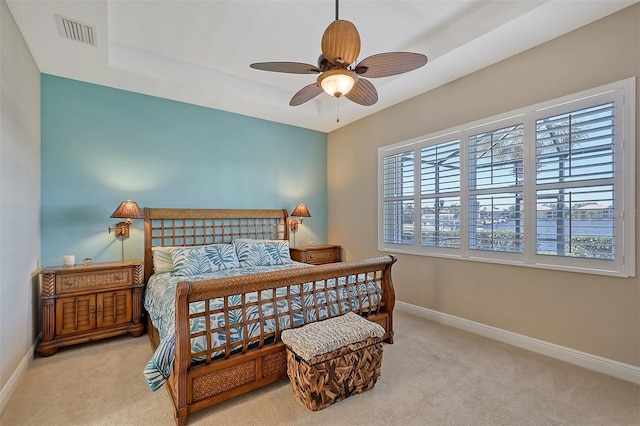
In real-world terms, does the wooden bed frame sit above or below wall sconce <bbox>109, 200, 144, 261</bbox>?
below

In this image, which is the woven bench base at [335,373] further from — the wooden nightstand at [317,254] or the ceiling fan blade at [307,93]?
the wooden nightstand at [317,254]

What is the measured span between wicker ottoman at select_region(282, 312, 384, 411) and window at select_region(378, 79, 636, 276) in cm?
185

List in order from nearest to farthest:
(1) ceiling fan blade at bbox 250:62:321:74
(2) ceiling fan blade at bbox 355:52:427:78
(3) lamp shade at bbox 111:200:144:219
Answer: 1. (2) ceiling fan blade at bbox 355:52:427:78
2. (1) ceiling fan blade at bbox 250:62:321:74
3. (3) lamp shade at bbox 111:200:144:219

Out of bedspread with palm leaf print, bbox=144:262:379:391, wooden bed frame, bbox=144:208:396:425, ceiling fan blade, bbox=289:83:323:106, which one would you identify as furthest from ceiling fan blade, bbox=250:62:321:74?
bedspread with palm leaf print, bbox=144:262:379:391

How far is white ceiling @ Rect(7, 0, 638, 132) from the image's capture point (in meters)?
2.40

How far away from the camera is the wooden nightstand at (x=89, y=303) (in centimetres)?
279

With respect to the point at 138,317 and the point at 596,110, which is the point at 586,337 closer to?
the point at 596,110

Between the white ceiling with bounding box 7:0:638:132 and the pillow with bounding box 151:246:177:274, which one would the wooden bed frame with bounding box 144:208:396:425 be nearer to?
the pillow with bounding box 151:246:177:274

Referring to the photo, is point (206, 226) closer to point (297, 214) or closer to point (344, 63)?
point (297, 214)

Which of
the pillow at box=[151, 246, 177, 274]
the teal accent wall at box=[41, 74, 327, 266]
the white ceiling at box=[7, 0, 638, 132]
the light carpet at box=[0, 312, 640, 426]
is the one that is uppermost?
the white ceiling at box=[7, 0, 638, 132]

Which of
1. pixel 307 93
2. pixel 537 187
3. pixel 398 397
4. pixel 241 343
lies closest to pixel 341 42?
pixel 307 93

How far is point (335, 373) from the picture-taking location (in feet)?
6.54

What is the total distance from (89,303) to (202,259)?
1.13 meters

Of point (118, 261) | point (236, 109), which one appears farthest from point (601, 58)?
point (118, 261)
